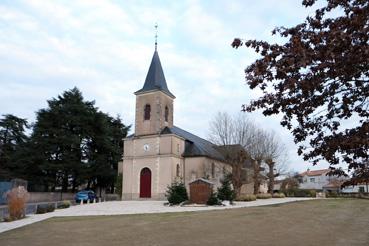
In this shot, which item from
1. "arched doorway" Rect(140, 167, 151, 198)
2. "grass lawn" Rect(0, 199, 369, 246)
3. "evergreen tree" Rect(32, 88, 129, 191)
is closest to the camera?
"grass lawn" Rect(0, 199, 369, 246)

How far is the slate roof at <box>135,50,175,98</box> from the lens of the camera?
4079 centimetres

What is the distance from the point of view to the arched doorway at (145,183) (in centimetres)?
3895

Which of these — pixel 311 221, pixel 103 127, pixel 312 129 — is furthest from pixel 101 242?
pixel 103 127

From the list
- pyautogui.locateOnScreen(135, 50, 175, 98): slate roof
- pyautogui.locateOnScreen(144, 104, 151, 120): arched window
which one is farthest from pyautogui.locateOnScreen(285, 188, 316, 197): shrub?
pyautogui.locateOnScreen(144, 104, 151, 120): arched window

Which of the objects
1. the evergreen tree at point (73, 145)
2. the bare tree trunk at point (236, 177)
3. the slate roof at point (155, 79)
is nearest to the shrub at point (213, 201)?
the bare tree trunk at point (236, 177)

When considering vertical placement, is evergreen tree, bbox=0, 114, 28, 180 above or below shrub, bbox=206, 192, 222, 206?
above

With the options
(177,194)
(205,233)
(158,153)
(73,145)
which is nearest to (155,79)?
(158,153)

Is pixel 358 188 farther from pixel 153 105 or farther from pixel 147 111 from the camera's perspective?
pixel 147 111

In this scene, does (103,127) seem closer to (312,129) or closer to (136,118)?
(136,118)

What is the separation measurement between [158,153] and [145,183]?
3.37 meters

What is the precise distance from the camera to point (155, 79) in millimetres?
41312

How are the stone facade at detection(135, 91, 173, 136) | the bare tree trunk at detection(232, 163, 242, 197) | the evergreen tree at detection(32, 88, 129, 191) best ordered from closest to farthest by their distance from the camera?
the bare tree trunk at detection(232, 163, 242, 197) → the stone facade at detection(135, 91, 173, 136) → the evergreen tree at detection(32, 88, 129, 191)

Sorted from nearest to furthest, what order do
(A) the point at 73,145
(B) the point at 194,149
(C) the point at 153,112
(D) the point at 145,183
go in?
(D) the point at 145,183 < (C) the point at 153,112 < (B) the point at 194,149 < (A) the point at 73,145

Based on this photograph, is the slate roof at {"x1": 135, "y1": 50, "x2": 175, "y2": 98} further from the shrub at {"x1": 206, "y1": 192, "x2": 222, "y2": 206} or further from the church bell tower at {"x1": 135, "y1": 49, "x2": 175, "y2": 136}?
the shrub at {"x1": 206, "y1": 192, "x2": 222, "y2": 206}
